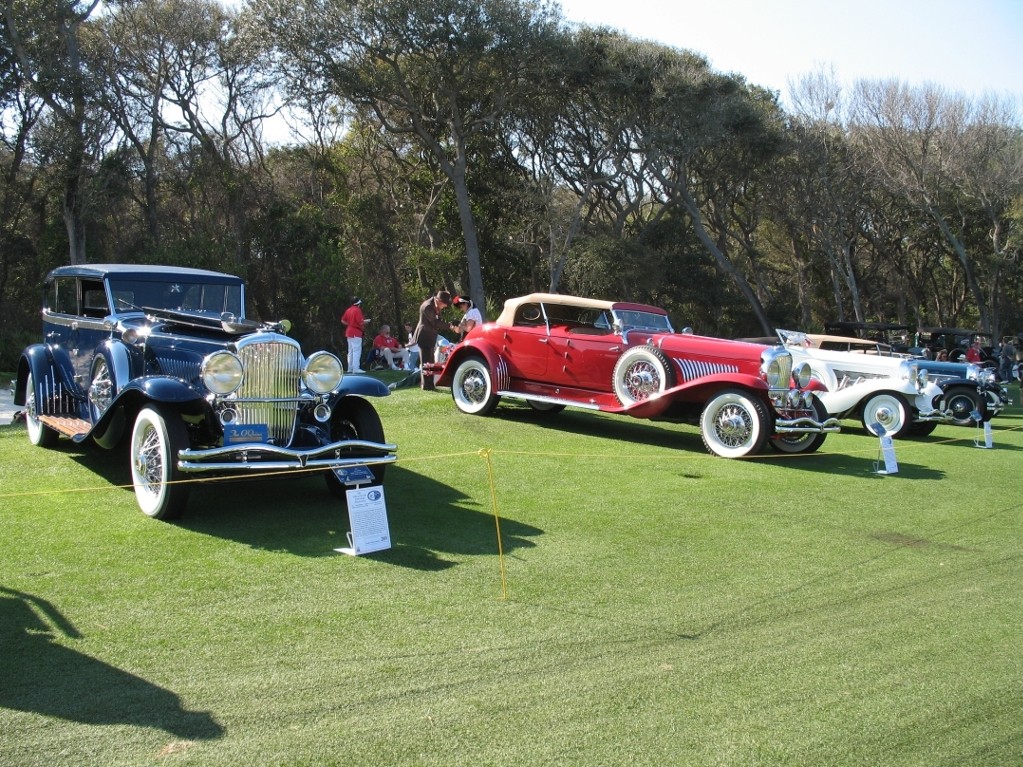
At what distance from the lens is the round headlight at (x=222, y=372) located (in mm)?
6758

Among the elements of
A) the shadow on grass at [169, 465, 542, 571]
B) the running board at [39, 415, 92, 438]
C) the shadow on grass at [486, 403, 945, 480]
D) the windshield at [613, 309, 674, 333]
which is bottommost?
the shadow on grass at [169, 465, 542, 571]

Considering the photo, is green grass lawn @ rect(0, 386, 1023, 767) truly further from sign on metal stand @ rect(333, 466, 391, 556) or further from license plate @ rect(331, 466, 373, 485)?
license plate @ rect(331, 466, 373, 485)

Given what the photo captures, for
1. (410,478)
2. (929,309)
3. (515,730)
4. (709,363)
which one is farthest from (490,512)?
(929,309)

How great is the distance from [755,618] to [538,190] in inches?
1094

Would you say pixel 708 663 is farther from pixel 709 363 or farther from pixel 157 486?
pixel 709 363

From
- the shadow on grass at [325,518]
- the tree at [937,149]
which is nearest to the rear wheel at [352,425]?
the shadow on grass at [325,518]

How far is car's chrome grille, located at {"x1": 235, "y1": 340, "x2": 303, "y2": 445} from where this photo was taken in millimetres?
6961

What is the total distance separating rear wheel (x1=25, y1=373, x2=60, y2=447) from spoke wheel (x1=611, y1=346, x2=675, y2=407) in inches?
249

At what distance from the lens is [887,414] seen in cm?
1333

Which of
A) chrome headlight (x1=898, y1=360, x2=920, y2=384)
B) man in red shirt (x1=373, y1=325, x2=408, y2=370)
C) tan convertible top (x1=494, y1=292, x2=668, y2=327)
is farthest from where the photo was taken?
man in red shirt (x1=373, y1=325, x2=408, y2=370)

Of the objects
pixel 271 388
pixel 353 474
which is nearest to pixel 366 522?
pixel 353 474

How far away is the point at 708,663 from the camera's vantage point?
4449 mm

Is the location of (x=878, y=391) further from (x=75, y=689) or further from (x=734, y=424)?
(x=75, y=689)

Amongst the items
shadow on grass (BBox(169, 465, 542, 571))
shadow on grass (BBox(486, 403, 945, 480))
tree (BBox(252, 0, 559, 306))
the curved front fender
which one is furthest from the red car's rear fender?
tree (BBox(252, 0, 559, 306))
